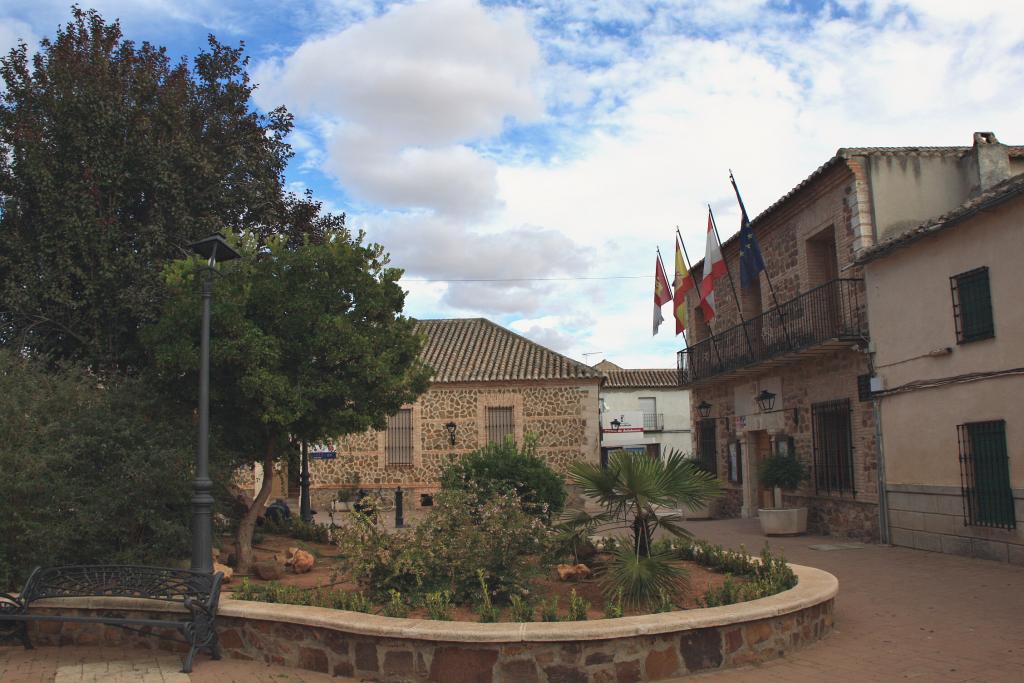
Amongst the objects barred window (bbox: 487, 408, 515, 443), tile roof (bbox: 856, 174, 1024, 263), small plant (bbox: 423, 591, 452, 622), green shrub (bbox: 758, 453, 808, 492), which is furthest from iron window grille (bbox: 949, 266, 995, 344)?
barred window (bbox: 487, 408, 515, 443)

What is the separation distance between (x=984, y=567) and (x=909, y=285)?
4131 millimetres

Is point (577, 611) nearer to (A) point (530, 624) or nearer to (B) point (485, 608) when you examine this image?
(A) point (530, 624)

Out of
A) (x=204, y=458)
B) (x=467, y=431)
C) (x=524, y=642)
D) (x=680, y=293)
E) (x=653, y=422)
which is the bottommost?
(x=524, y=642)

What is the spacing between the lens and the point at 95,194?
36.9 feet

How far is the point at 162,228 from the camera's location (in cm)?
1152

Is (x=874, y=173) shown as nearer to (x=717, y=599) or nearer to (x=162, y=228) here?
(x=717, y=599)

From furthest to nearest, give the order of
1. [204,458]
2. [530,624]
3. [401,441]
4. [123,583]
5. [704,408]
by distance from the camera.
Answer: [401,441] → [704,408] → [204,458] → [123,583] → [530,624]

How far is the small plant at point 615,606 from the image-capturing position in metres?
6.05

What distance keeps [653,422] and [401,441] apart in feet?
68.6

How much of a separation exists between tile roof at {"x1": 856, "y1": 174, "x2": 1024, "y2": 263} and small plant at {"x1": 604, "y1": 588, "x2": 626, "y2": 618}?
7.07 m

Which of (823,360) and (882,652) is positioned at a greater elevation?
(823,360)

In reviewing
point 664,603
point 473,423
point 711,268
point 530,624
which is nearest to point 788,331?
point 711,268

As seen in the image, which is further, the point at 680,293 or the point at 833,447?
the point at 680,293

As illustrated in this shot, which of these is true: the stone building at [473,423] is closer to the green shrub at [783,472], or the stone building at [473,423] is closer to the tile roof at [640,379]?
the green shrub at [783,472]
